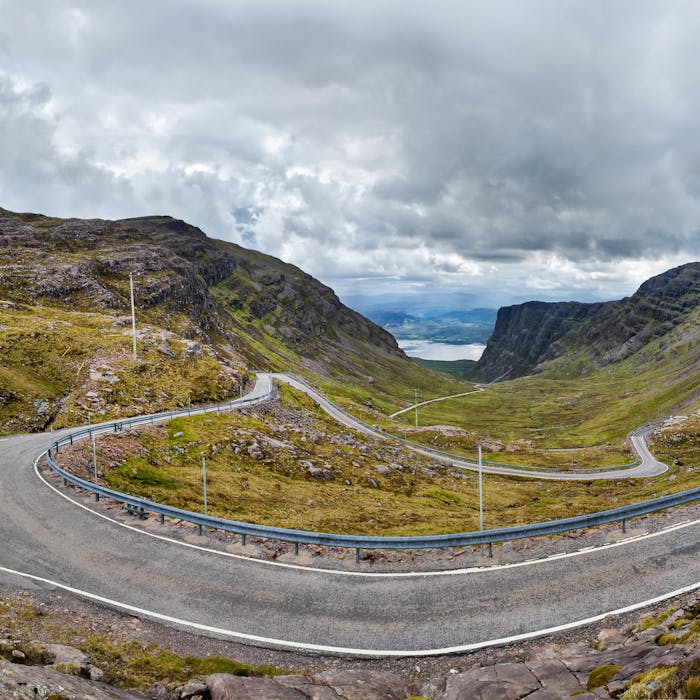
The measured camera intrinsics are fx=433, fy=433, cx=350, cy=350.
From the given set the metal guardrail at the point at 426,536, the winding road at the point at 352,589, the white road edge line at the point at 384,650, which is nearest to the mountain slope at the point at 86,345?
the metal guardrail at the point at 426,536

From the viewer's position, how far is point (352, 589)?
733 inches

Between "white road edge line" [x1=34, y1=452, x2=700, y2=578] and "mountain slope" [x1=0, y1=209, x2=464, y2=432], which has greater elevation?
"mountain slope" [x1=0, y1=209, x2=464, y2=432]

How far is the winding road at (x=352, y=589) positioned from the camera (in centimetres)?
1592

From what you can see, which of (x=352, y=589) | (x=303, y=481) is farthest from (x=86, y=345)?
(x=352, y=589)

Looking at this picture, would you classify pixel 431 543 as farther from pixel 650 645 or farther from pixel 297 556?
pixel 650 645

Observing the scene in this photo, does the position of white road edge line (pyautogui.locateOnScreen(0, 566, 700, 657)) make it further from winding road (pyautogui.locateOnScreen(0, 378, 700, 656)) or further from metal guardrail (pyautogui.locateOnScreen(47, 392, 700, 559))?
metal guardrail (pyautogui.locateOnScreen(47, 392, 700, 559))

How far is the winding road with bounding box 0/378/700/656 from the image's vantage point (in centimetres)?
1592

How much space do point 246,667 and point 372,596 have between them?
19.0 ft

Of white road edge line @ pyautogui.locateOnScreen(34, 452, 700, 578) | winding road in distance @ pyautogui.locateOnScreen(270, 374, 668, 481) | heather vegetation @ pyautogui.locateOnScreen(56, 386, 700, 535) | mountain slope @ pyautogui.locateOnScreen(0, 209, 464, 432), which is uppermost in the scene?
mountain slope @ pyautogui.locateOnScreen(0, 209, 464, 432)

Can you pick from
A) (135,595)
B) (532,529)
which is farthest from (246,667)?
(532,529)

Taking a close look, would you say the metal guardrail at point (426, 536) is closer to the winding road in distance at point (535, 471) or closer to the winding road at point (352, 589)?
the winding road at point (352, 589)

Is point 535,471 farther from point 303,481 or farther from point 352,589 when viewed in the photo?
point 352,589

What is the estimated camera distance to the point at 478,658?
47.5 feet

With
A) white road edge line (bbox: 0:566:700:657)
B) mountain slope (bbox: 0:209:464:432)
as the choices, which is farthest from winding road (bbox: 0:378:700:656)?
mountain slope (bbox: 0:209:464:432)
